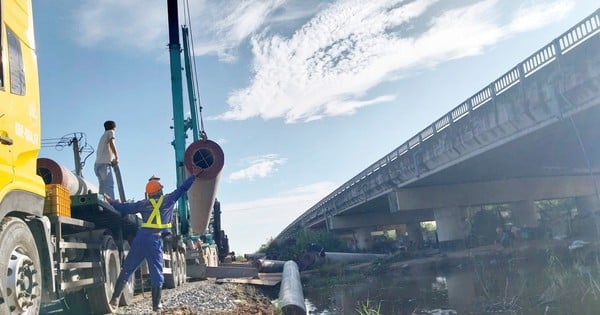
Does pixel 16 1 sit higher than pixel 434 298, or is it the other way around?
pixel 16 1

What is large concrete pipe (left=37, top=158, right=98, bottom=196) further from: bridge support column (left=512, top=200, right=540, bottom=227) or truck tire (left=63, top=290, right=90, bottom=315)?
bridge support column (left=512, top=200, right=540, bottom=227)

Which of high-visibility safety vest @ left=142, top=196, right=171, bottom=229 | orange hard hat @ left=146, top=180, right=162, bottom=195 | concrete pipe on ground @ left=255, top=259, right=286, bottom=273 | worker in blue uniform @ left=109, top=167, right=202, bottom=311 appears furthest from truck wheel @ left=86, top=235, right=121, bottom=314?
concrete pipe on ground @ left=255, top=259, right=286, bottom=273

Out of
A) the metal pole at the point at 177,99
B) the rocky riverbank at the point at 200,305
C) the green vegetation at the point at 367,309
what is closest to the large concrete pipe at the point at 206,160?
the rocky riverbank at the point at 200,305

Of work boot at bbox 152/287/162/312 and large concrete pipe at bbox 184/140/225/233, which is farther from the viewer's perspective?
large concrete pipe at bbox 184/140/225/233

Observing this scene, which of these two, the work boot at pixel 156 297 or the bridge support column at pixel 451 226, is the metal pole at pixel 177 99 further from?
the bridge support column at pixel 451 226

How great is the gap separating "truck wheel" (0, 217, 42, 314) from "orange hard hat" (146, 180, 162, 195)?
3.22 m

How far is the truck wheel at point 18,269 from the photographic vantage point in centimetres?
389

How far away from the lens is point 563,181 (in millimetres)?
33969

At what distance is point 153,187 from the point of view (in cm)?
784

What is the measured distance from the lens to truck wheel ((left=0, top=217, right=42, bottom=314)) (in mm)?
3894

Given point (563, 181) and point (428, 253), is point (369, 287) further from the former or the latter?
point (563, 181)

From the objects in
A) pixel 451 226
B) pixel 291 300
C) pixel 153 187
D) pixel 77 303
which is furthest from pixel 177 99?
pixel 451 226

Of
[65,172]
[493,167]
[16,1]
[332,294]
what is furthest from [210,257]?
[493,167]

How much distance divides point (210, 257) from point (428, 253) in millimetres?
16264
